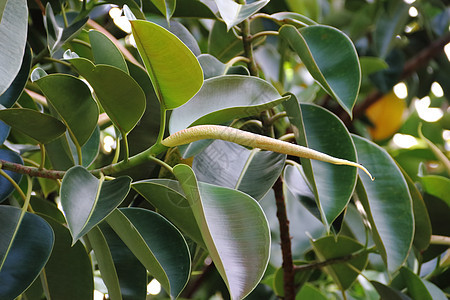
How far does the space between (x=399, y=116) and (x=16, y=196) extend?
118 cm

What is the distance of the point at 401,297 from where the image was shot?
0.73 m

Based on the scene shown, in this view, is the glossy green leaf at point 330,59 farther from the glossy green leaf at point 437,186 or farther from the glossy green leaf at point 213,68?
the glossy green leaf at point 437,186

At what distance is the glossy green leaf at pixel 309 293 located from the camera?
88 centimetres

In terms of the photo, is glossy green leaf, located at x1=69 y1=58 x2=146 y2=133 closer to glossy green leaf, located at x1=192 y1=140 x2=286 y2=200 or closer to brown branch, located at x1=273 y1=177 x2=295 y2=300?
glossy green leaf, located at x1=192 y1=140 x2=286 y2=200

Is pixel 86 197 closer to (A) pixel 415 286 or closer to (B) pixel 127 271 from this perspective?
(B) pixel 127 271

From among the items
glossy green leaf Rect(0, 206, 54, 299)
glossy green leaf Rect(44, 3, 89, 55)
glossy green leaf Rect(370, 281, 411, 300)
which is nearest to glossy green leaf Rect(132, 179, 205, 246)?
glossy green leaf Rect(0, 206, 54, 299)

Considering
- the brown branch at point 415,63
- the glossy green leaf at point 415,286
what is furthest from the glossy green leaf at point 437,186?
the brown branch at point 415,63

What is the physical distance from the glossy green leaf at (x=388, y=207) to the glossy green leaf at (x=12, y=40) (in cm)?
39

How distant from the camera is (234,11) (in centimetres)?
60

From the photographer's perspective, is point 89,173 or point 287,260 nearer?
point 89,173

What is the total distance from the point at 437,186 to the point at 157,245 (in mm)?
433

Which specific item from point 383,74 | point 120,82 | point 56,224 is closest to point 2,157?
point 56,224

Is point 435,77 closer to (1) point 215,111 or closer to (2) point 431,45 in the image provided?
(2) point 431,45

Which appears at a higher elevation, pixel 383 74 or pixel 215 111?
pixel 215 111
